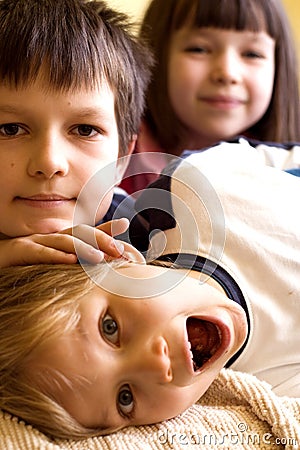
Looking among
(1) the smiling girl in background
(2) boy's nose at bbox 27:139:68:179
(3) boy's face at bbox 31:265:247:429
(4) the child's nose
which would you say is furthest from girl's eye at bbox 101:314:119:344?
(4) the child's nose

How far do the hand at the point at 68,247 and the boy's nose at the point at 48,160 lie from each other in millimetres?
85

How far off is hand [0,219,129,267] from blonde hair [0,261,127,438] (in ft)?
0.15

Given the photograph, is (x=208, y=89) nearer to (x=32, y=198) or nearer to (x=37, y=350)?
(x=32, y=198)

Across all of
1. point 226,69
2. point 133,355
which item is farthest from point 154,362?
point 226,69

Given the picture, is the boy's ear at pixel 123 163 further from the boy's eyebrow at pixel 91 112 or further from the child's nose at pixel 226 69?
the child's nose at pixel 226 69

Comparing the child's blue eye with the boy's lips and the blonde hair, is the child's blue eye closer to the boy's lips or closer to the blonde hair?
the boy's lips

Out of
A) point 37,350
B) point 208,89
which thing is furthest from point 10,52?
point 208,89

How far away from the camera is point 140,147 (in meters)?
1.53

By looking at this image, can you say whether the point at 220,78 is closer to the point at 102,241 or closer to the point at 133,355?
the point at 102,241

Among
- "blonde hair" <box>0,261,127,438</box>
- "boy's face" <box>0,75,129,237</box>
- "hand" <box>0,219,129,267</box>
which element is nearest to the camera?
"blonde hair" <box>0,261,127,438</box>

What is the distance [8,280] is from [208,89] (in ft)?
2.49

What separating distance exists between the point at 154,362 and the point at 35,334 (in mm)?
122

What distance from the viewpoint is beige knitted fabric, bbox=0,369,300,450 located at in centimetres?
70

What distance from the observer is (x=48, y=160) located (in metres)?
0.90
